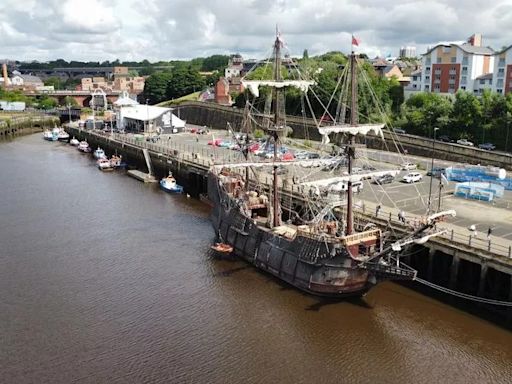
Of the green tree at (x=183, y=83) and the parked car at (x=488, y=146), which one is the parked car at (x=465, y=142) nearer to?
the parked car at (x=488, y=146)

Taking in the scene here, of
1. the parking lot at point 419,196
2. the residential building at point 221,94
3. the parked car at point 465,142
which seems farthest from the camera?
the residential building at point 221,94

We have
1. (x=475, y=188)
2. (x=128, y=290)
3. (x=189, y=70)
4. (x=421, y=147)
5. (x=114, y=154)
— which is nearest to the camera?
(x=128, y=290)

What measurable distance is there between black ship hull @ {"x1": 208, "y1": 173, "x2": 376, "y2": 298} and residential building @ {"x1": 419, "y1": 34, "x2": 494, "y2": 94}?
53.4m

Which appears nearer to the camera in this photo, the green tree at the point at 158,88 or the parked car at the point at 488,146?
the parked car at the point at 488,146

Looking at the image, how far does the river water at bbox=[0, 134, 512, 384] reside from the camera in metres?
25.1

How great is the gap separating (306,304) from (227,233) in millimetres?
10783

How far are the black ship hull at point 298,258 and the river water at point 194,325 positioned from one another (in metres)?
0.91

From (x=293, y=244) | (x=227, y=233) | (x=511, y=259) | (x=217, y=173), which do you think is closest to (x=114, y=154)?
(x=217, y=173)

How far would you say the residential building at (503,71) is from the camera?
72.7 metres

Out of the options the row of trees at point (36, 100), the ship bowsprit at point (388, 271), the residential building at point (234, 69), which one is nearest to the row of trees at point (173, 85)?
the residential building at point (234, 69)

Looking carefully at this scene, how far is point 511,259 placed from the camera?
28906mm

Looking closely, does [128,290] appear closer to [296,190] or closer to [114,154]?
[296,190]

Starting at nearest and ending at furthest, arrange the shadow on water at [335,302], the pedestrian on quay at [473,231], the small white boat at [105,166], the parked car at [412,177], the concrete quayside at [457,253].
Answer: the concrete quayside at [457,253], the shadow on water at [335,302], the pedestrian on quay at [473,231], the parked car at [412,177], the small white boat at [105,166]

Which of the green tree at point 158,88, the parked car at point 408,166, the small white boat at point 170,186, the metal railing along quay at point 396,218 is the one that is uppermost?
the green tree at point 158,88
